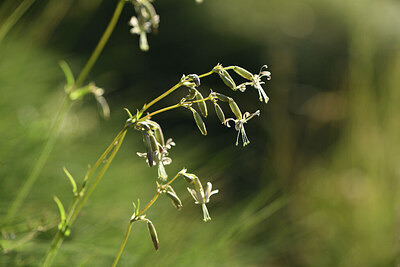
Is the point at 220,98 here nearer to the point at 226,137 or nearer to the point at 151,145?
the point at 151,145

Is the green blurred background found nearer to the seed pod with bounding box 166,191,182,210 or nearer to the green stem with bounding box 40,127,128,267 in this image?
the green stem with bounding box 40,127,128,267

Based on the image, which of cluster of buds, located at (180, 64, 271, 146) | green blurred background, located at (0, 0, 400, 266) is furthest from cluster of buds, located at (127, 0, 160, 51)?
green blurred background, located at (0, 0, 400, 266)

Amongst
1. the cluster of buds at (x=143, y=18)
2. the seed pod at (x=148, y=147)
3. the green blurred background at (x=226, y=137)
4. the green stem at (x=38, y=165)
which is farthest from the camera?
the green blurred background at (x=226, y=137)

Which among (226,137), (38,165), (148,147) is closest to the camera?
(148,147)

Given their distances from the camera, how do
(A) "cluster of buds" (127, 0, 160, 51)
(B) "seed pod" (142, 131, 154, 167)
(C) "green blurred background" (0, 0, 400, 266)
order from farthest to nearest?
(C) "green blurred background" (0, 0, 400, 266) < (A) "cluster of buds" (127, 0, 160, 51) < (B) "seed pod" (142, 131, 154, 167)

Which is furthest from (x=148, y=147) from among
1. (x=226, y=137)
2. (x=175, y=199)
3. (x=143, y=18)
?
(x=226, y=137)

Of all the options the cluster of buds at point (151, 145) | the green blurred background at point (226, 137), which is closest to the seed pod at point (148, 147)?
the cluster of buds at point (151, 145)

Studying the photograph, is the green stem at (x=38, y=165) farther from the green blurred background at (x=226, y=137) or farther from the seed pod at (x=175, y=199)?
the seed pod at (x=175, y=199)

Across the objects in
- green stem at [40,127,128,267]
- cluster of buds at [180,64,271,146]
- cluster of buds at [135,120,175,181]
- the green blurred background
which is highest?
cluster of buds at [180,64,271,146]
